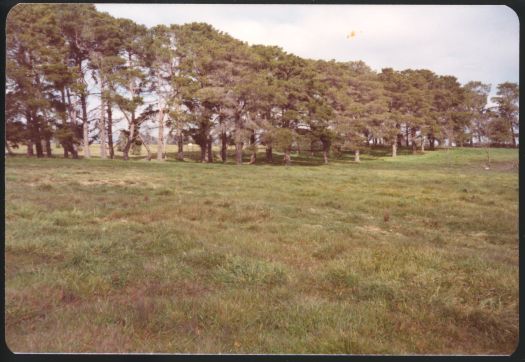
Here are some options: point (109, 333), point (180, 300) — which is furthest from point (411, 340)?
point (109, 333)

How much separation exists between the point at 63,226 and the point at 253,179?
19.4 ft

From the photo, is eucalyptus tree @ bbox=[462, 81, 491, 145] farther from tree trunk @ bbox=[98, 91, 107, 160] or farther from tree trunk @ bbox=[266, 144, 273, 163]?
tree trunk @ bbox=[98, 91, 107, 160]

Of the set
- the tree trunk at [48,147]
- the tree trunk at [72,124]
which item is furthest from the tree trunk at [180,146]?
the tree trunk at [48,147]

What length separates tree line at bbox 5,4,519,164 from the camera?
29.9ft

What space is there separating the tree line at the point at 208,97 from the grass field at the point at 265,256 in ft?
2.63

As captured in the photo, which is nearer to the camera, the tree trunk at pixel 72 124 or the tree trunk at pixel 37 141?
the tree trunk at pixel 37 141

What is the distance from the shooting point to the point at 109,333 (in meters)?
4.89

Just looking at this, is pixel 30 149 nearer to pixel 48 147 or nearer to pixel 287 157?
pixel 48 147

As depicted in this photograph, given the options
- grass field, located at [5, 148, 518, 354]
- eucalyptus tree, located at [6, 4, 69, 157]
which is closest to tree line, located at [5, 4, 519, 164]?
eucalyptus tree, located at [6, 4, 69, 157]

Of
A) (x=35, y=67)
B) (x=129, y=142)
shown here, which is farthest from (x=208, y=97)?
(x=35, y=67)

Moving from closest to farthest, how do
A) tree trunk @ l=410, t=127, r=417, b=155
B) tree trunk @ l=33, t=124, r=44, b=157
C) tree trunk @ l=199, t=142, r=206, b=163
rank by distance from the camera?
tree trunk @ l=33, t=124, r=44, b=157 → tree trunk @ l=199, t=142, r=206, b=163 → tree trunk @ l=410, t=127, r=417, b=155

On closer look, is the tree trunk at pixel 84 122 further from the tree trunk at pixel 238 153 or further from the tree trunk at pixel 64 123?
the tree trunk at pixel 238 153

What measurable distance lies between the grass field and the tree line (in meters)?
0.80

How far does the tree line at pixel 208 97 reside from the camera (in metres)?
9.11
